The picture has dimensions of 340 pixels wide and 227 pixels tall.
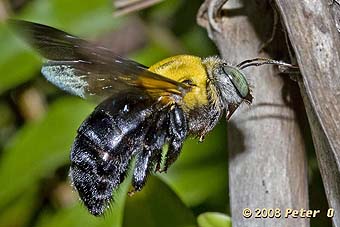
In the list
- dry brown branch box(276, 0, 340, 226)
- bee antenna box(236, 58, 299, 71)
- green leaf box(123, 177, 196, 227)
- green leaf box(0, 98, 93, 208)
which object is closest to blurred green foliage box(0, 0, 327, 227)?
green leaf box(0, 98, 93, 208)

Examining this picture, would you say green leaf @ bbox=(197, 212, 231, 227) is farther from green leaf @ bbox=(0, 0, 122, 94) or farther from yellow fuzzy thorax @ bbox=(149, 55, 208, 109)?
green leaf @ bbox=(0, 0, 122, 94)

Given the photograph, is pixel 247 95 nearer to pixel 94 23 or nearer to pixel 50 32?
pixel 50 32

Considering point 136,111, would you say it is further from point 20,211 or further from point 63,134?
point 20,211

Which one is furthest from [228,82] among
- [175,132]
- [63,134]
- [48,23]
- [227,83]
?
[48,23]

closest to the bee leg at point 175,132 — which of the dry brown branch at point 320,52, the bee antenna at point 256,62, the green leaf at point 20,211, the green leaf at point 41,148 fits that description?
the bee antenna at point 256,62

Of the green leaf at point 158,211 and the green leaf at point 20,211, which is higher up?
the green leaf at point 158,211

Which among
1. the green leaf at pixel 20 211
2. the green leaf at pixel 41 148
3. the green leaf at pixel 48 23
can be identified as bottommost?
the green leaf at pixel 20 211

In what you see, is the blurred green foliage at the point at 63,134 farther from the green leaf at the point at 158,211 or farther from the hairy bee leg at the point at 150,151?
the hairy bee leg at the point at 150,151
